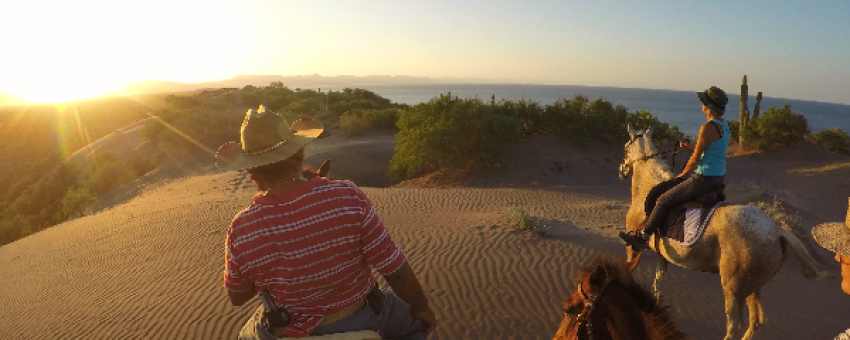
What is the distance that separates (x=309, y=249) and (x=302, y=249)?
31mm

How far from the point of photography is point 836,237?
2504 mm

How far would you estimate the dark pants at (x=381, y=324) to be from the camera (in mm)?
2297

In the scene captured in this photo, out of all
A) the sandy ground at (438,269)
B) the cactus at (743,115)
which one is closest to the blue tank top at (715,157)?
the sandy ground at (438,269)

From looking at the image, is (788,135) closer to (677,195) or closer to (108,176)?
(677,195)

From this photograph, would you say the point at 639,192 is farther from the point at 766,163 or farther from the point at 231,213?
the point at 766,163

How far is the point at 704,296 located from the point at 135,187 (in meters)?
21.9

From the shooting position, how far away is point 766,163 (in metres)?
19.2

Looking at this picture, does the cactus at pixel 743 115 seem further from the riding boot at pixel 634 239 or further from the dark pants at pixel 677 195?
the dark pants at pixel 677 195

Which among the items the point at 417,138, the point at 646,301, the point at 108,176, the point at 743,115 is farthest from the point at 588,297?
the point at 743,115

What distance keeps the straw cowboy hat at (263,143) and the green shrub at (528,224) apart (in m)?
7.32

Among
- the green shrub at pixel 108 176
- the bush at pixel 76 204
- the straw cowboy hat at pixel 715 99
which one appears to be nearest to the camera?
the straw cowboy hat at pixel 715 99

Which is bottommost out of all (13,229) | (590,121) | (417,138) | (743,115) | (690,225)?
(13,229)

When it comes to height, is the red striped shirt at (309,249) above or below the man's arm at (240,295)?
above

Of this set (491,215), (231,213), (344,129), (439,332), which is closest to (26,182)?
(344,129)
